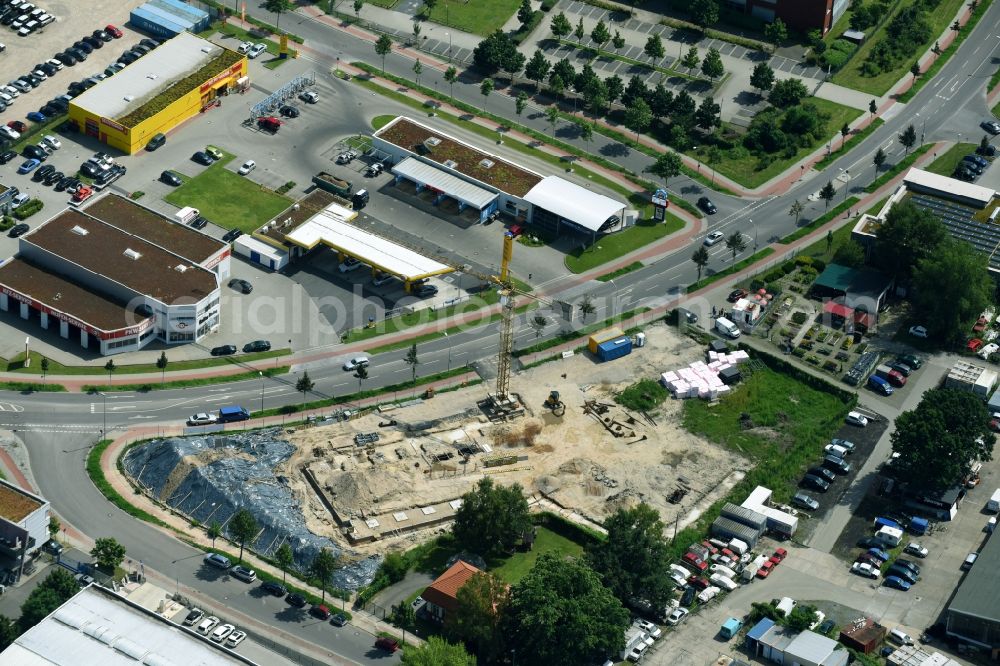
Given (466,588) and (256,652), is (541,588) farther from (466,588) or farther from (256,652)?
(256,652)

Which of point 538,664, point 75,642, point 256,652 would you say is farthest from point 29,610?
point 538,664

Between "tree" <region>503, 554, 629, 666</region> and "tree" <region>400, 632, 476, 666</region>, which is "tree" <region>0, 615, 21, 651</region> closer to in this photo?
"tree" <region>400, 632, 476, 666</region>

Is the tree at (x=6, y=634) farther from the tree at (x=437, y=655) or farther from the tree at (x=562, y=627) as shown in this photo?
the tree at (x=562, y=627)

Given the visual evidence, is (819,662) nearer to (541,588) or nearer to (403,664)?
(541,588)

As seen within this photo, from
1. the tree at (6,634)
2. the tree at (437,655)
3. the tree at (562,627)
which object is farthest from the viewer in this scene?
the tree at (562,627)

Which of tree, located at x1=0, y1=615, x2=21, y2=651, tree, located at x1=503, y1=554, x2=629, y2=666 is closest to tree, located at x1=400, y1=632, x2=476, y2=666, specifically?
tree, located at x1=503, y1=554, x2=629, y2=666

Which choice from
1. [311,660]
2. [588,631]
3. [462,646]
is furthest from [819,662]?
[311,660]

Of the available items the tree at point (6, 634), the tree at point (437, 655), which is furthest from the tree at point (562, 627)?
the tree at point (6, 634)

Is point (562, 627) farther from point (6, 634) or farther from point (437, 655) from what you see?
point (6, 634)
